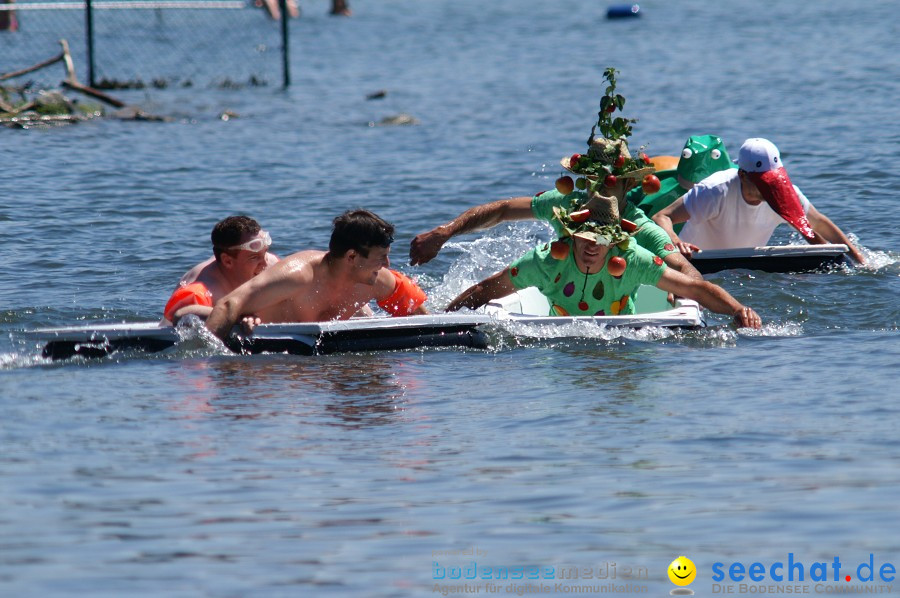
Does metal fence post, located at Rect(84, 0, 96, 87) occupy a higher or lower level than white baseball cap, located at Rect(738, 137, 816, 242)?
higher

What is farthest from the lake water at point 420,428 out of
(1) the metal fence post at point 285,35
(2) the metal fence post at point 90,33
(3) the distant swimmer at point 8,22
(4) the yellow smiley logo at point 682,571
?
(3) the distant swimmer at point 8,22

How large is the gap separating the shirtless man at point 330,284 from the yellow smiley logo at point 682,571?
11.7 ft

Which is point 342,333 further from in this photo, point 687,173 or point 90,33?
point 90,33

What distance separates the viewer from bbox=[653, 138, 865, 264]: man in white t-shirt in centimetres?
1120

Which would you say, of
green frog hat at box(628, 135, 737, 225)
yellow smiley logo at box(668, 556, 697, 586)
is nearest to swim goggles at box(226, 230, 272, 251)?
green frog hat at box(628, 135, 737, 225)

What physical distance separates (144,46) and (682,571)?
31947 millimetres

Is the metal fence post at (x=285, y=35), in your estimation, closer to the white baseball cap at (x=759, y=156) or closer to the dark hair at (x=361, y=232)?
the white baseball cap at (x=759, y=156)

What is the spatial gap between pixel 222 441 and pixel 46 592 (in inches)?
78.8

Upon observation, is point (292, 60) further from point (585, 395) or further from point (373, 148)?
point (585, 395)

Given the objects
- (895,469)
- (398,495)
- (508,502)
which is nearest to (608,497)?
(508,502)

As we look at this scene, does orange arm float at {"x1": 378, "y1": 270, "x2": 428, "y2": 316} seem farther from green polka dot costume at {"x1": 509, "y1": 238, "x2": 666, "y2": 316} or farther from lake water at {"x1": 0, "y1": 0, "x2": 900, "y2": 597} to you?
green polka dot costume at {"x1": 509, "y1": 238, "x2": 666, "y2": 316}

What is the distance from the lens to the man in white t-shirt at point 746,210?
11.2 meters

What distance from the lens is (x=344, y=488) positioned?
638 cm

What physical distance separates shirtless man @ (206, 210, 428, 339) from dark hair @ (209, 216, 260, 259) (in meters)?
0.34
